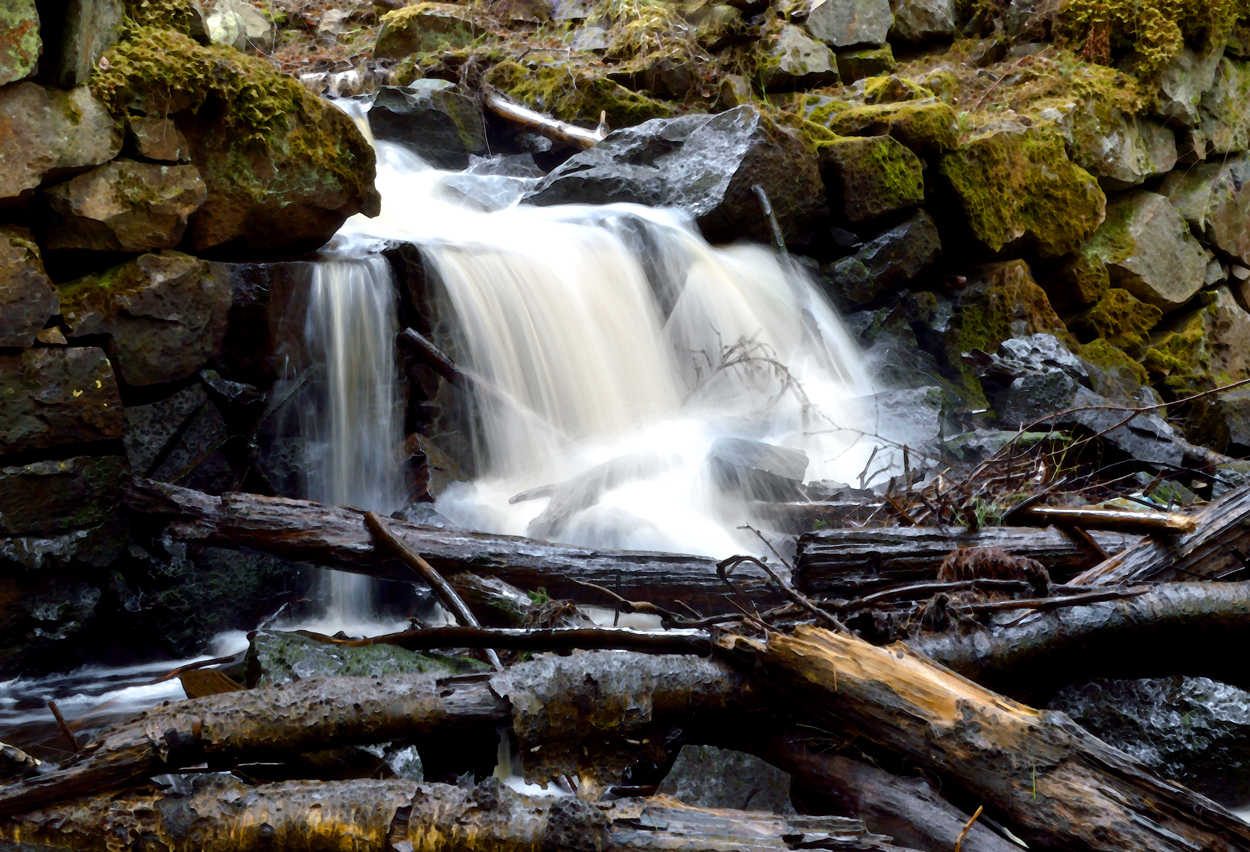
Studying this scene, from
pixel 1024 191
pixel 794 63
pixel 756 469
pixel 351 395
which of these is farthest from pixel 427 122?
pixel 1024 191

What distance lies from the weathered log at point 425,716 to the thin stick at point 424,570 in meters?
0.75

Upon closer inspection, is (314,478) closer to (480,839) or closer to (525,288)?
(525,288)

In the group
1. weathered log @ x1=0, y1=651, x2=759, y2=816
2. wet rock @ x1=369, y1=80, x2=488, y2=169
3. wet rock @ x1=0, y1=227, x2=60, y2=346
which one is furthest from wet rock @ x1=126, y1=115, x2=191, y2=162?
wet rock @ x1=369, y1=80, x2=488, y2=169

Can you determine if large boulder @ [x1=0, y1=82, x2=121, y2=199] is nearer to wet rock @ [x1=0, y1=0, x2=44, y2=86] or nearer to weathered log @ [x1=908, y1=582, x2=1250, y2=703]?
wet rock @ [x1=0, y1=0, x2=44, y2=86]

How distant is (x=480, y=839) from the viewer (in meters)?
1.61

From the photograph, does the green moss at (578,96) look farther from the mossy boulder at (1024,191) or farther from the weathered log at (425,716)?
the weathered log at (425,716)

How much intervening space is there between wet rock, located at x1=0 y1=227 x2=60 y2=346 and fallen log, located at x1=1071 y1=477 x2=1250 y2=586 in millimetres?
4045

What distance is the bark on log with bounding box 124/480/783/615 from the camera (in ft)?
11.3

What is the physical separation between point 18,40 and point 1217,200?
33.5 ft

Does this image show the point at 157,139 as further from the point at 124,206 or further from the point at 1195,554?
the point at 1195,554

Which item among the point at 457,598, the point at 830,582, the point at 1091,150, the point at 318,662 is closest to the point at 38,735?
the point at 318,662

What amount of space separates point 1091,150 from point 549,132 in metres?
5.15

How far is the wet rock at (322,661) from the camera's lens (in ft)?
8.38

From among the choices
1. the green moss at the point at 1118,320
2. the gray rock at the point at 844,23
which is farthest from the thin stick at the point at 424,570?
the gray rock at the point at 844,23
